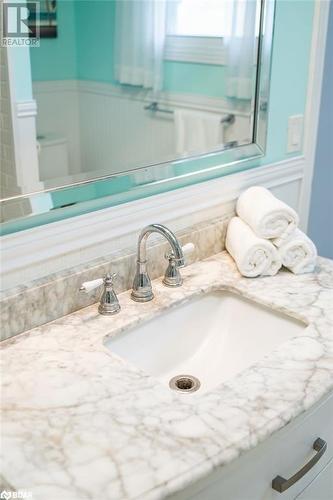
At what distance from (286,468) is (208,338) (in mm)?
406

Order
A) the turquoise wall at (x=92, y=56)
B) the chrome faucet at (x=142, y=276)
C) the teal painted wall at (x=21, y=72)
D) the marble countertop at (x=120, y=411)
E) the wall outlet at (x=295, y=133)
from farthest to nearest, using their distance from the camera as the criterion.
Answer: the wall outlet at (x=295, y=133), the turquoise wall at (x=92, y=56), the chrome faucet at (x=142, y=276), the teal painted wall at (x=21, y=72), the marble countertop at (x=120, y=411)

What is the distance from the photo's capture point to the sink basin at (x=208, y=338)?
1299 millimetres

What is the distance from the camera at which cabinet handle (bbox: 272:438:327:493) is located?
1049 mm

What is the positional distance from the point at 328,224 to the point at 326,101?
0.39m

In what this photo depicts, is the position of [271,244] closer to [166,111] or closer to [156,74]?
[166,111]

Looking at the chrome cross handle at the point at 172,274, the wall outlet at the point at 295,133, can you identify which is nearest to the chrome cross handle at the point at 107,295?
the chrome cross handle at the point at 172,274

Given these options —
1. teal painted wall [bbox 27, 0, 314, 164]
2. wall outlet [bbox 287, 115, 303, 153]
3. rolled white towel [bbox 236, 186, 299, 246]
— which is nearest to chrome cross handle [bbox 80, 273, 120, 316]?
rolled white towel [bbox 236, 186, 299, 246]

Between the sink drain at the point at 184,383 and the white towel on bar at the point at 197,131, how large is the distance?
560 mm

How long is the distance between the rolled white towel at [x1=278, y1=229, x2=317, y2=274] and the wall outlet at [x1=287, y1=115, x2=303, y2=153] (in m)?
0.37

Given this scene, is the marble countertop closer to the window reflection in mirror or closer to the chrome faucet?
the chrome faucet

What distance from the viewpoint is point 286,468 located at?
1.07 metres

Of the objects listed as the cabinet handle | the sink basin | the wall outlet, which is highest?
the wall outlet

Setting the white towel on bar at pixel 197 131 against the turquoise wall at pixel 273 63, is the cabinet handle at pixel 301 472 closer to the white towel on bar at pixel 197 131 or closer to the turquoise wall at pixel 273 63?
the turquoise wall at pixel 273 63

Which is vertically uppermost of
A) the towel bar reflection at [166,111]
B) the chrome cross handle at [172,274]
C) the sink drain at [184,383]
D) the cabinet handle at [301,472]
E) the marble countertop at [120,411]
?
the towel bar reflection at [166,111]
